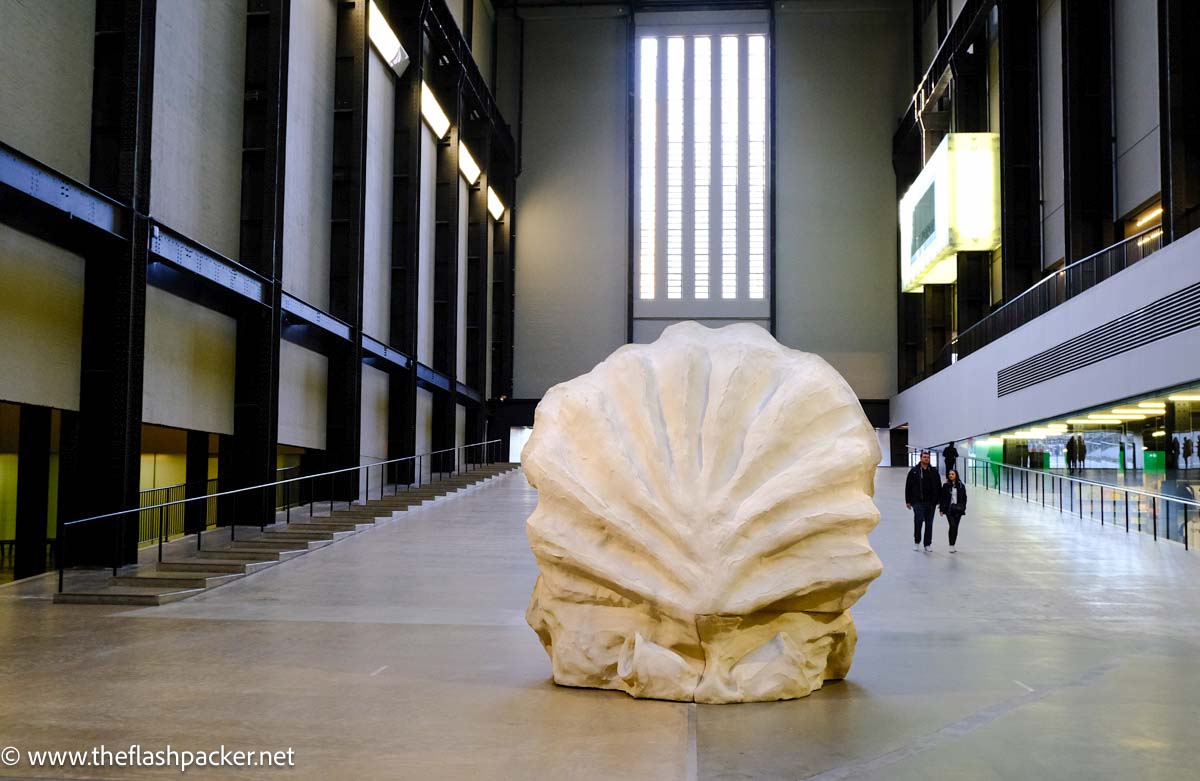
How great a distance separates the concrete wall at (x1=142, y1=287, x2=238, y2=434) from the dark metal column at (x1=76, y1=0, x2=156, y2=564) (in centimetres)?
121

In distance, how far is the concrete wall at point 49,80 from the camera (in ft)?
45.8

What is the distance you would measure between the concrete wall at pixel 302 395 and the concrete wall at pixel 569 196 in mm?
20885

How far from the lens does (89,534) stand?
15.3 m

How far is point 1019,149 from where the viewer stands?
103ft

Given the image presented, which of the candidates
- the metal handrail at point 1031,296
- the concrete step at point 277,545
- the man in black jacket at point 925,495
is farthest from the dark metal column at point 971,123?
the concrete step at point 277,545

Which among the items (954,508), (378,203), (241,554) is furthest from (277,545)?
(378,203)

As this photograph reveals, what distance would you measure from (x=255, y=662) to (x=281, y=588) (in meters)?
5.53

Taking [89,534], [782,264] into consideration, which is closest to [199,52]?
[89,534]

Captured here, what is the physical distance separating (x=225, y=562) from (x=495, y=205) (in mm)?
31524

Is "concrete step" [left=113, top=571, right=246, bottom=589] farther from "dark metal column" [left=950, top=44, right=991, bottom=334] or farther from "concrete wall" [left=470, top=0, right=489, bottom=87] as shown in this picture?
"concrete wall" [left=470, top=0, right=489, bottom=87]

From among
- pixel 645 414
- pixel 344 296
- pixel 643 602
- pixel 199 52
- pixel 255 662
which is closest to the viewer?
pixel 643 602

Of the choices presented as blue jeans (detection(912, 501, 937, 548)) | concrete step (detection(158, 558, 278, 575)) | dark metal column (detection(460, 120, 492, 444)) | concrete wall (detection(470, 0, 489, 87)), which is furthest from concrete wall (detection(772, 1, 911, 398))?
concrete step (detection(158, 558, 278, 575))

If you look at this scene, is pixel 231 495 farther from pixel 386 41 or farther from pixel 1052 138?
pixel 1052 138

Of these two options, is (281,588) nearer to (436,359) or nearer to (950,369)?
(436,359)
